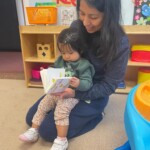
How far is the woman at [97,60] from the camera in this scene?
87 centimetres

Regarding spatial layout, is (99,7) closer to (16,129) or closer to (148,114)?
(148,114)

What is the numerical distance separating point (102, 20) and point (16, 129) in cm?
78

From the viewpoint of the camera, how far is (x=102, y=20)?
883 millimetres

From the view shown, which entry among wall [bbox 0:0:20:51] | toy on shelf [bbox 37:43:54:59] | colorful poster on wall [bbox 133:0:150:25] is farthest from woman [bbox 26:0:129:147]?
wall [bbox 0:0:20:51]

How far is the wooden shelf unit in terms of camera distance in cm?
150

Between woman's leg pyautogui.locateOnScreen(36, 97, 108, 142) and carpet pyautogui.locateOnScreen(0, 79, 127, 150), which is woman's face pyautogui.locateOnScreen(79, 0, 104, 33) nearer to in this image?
woman's leg pyautogui.locateOnScreen(36, 97, 108, 142)

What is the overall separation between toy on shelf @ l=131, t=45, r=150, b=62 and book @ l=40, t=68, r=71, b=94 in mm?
823

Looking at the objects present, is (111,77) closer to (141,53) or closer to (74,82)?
(74,82)

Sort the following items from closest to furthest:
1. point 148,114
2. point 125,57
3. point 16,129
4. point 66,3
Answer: point 148,114, point 125,57, point 16,129, point 66,3

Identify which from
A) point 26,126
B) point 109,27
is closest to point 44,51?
point 26,126

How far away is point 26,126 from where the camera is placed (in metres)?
1.21

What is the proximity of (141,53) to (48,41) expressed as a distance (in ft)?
2.73

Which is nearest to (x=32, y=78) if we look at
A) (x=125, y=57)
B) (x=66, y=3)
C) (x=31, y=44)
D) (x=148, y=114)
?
(x=31, y=44)

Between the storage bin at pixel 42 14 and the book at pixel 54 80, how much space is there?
2.63ft
